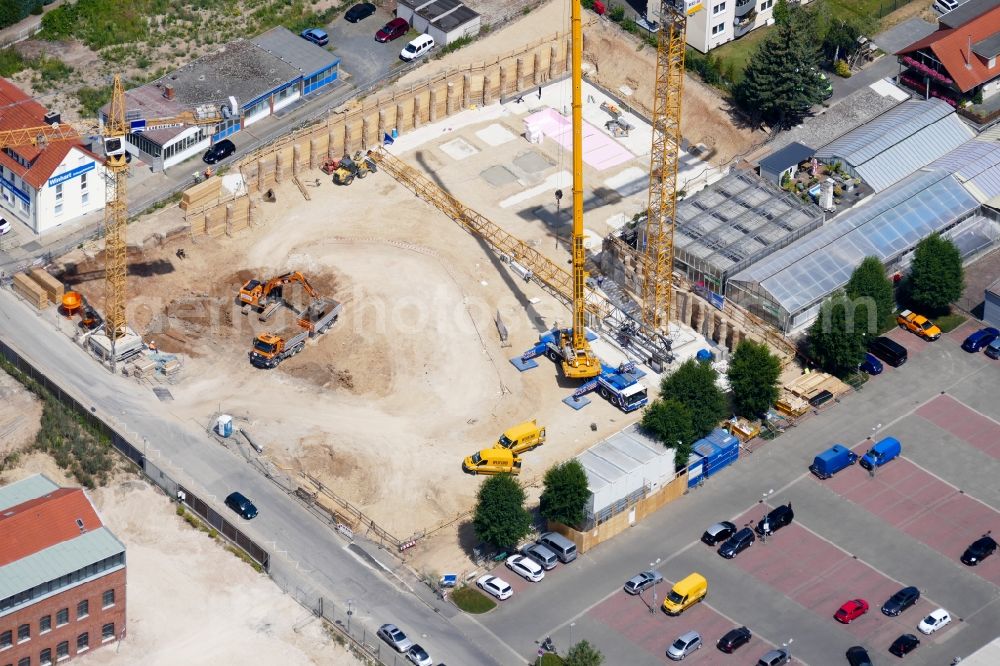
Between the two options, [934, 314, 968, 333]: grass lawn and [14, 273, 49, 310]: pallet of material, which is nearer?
[14, 273, 49, 310]: pallet of material

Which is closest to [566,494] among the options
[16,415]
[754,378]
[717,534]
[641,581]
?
[641,581]

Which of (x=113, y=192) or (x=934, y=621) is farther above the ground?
(x=113, y=192)

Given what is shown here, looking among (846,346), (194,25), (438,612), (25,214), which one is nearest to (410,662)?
(438,612)

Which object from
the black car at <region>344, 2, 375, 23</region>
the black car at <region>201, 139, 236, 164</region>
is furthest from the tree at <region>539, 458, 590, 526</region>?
the black car at <region>344, 2, 375, 23</region>

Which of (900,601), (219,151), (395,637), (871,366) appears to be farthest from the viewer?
(219,151)

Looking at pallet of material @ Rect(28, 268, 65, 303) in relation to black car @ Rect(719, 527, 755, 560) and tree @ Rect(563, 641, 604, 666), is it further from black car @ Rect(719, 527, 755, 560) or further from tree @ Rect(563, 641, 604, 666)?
black car @ Rect(719, 527, 755, 560)

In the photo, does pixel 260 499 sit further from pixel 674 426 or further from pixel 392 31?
pixel 392 31
